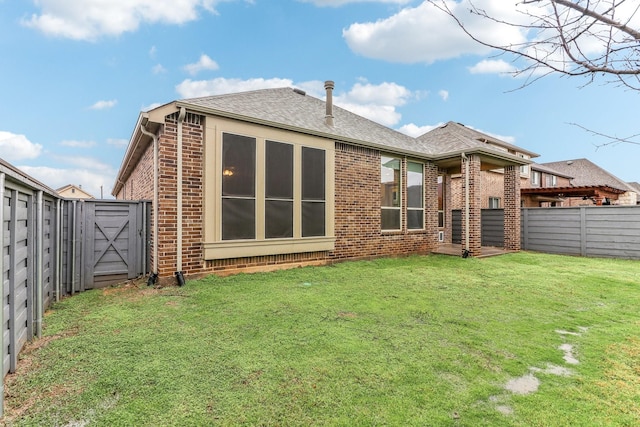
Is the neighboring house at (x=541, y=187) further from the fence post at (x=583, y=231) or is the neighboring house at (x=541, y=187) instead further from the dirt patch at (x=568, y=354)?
the dirt patch at (x=568, y=354)

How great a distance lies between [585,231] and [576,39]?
36.6 feet

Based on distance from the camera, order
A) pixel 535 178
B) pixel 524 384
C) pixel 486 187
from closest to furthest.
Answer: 1. pixel 524 384
2. pixel 486 187
3. pixel 535 178

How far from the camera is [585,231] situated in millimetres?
9805

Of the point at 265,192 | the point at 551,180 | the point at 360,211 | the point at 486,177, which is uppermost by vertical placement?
the point at 551,180

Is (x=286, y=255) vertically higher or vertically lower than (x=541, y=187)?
lower

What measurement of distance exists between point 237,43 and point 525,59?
1281 cm

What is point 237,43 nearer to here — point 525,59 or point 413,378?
point 525,59

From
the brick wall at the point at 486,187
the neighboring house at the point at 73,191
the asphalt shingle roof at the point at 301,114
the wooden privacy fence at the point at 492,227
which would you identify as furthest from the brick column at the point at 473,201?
the neighboring house at the point at 73,191

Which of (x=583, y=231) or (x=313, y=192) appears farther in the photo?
(x=583, y=231)

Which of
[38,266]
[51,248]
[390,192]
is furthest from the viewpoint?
[390,192]

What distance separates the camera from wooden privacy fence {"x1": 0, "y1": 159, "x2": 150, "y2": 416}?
2.42 metres

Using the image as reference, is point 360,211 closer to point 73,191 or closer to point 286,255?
point 286,255

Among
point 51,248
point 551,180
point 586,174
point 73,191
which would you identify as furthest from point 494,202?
point 73,191

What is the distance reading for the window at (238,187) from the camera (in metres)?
5.93
